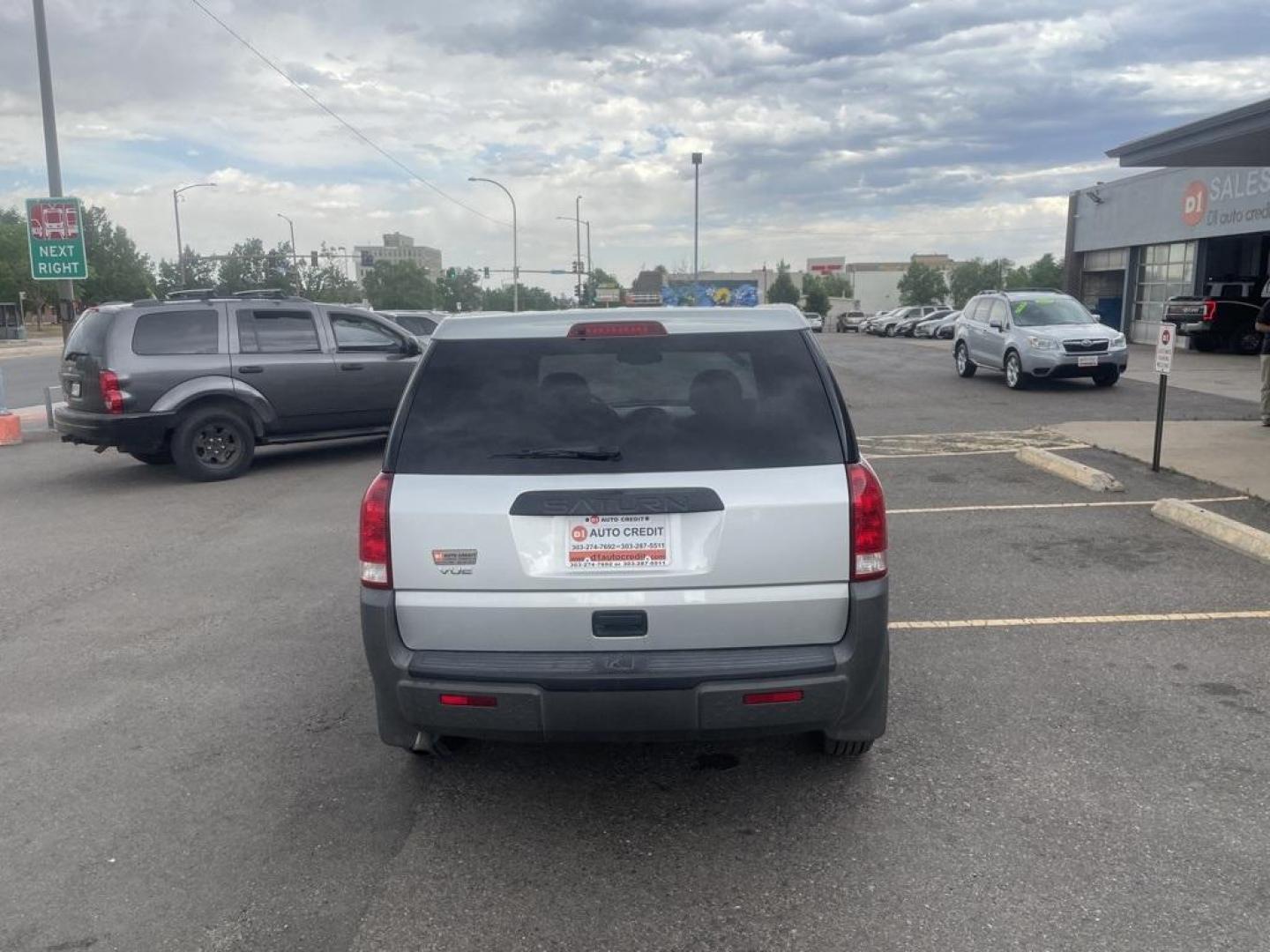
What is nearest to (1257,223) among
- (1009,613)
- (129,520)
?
(1009,613)

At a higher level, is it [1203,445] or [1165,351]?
[1165,351]

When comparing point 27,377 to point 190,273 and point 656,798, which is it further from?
point 190,273

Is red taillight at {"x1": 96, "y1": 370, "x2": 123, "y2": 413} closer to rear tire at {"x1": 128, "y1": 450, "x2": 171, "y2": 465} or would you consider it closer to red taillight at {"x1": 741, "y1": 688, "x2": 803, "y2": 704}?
rear tire at {"x1": 128, "y1": 450, "x2": 171, "y2": 465}

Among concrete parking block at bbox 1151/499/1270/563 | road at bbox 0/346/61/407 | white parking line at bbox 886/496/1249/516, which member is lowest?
road at bbox 0/346/61/407

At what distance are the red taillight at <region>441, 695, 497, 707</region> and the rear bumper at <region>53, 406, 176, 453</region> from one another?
8.58 metres

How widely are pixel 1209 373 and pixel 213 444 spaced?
19043mm

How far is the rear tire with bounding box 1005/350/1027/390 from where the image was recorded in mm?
18078

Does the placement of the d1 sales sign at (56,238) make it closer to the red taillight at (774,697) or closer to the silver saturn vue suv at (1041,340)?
the silver saturn vue suv at (1041,340)

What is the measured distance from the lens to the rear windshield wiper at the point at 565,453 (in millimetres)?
3328

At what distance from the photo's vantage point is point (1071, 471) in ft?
32.2

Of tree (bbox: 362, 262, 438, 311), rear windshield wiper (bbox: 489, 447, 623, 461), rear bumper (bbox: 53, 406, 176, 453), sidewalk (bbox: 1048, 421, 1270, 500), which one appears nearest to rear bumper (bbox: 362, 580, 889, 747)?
rear windshield wiper (bbox: 489, 447, 623, 461)

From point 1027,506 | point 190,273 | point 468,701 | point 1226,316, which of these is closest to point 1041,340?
point 1027,506

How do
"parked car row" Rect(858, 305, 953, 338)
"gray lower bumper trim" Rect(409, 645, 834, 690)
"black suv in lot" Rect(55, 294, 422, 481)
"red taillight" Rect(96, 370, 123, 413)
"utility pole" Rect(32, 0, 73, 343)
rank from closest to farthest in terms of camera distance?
"gray lower bumper trim" Rect(409, 645, 834, 690)
"red taillight" Rect(96, 370, 123, 413)
"black suv in lot" Rect(55, 294, 422, 481)
"utility pole" Rect(32, 0, 73, 343)
"parked car row" Rect(858, 305, 953, 338)

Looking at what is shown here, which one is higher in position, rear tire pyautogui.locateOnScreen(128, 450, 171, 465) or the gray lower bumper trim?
the gray lower bumper trim
